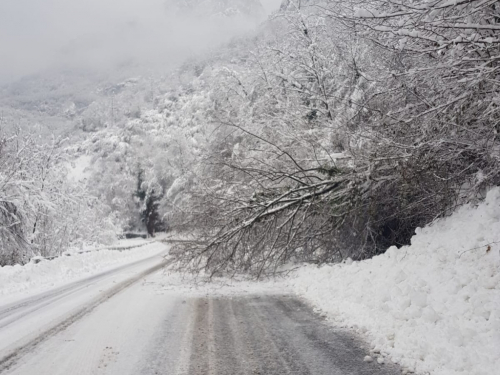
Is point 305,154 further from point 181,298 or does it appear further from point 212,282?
point 181,298

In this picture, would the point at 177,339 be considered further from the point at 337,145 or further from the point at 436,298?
the point at 337,145

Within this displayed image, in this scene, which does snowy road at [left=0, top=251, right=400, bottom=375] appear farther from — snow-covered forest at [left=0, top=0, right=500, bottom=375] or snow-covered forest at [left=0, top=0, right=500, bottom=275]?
snow-covered forest at [left=0, top=0, right=500, bottom=275]

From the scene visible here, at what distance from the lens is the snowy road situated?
484cm

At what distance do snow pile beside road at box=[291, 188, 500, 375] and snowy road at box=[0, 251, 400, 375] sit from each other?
48 centimetres

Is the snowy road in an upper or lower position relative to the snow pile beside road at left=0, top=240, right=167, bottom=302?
upper

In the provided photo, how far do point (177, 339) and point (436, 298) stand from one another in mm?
3785

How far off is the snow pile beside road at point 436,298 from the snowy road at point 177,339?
1.58 feet

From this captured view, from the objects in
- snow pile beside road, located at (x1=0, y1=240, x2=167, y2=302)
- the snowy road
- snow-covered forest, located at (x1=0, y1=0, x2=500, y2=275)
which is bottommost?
snow pile beside road, located at (x1=0, y1=240, x2=167, y2=302)

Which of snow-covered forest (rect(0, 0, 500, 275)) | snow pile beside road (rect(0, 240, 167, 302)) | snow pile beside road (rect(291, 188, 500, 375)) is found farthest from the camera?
snow pile beside road (rect(0, 240, 167, 302))

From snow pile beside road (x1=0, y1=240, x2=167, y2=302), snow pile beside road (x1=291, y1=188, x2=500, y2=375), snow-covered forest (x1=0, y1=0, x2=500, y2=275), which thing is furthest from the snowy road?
snow pile beside road (x1=0, y1=240, x2=167, y2=302)

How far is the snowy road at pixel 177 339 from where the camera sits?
15.9 ft

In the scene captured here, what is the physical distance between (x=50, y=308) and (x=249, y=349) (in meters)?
5.83

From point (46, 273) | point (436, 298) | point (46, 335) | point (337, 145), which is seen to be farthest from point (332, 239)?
point (46, 273)

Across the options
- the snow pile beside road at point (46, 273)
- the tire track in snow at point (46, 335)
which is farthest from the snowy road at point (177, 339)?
the snow pile beside road at point (46, 273)
